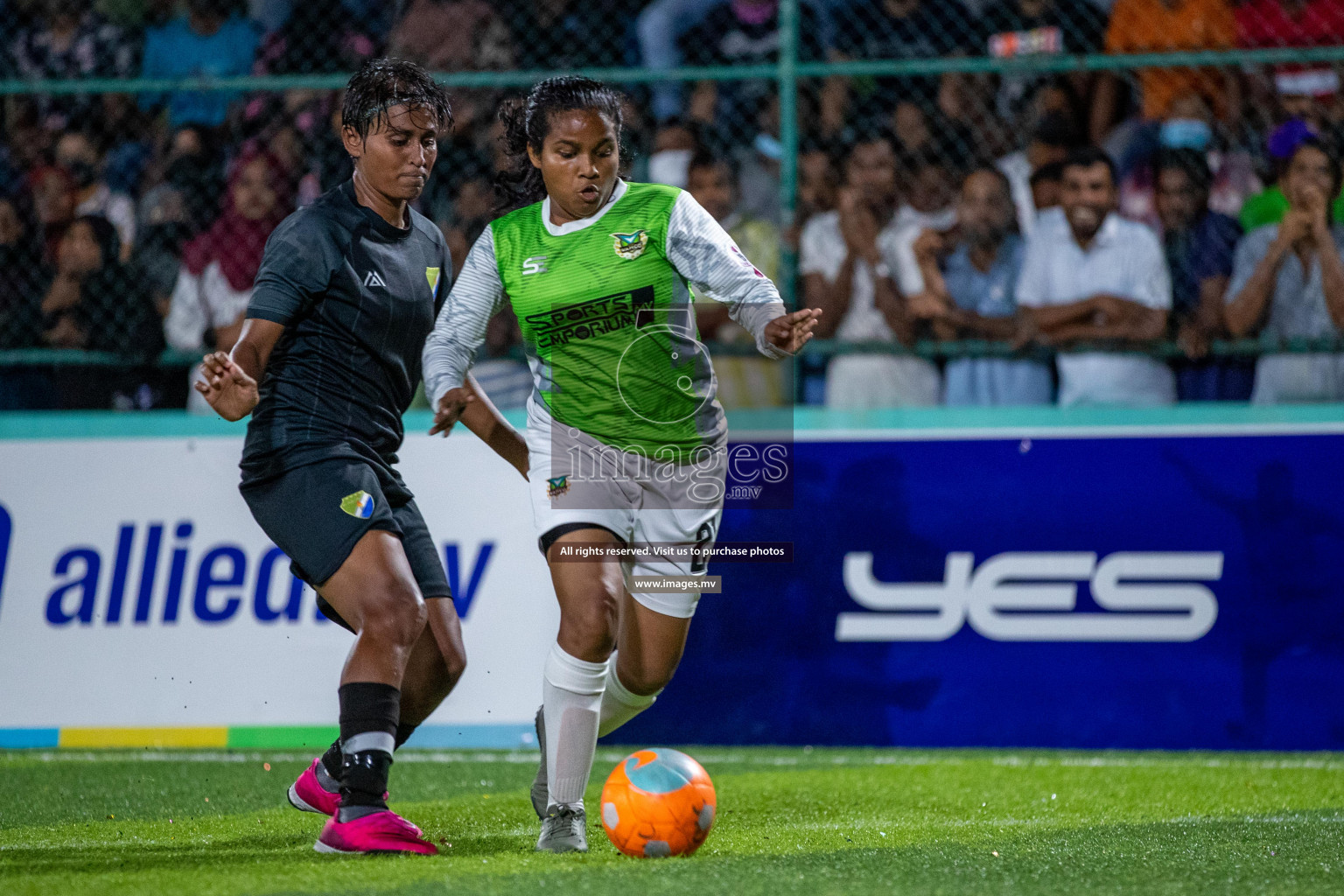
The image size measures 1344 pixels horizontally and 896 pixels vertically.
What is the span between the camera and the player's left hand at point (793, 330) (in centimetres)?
395

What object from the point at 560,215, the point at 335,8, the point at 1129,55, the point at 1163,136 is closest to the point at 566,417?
the point at 560,215

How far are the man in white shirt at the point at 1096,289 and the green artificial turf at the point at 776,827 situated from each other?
5.33 feet

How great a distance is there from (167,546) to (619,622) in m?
3.40

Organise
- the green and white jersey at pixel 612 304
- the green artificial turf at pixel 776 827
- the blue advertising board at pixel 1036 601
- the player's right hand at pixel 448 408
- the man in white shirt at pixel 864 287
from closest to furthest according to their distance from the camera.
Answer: the green artificial turf at pixel 776 827 → the player's right hand at pixel 448 408 → the green and white jersey at pixel 612 304 → the blue advertising board at pixel 1036 601 → the man in white shirt at pixel 864 287

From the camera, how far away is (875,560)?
666 cm

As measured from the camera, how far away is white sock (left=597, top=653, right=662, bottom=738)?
4.54 metres

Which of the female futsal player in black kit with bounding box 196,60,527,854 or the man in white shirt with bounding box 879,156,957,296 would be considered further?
the man in white shirt with bounding box 879,156,957,296

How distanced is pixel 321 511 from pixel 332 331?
0.54 meters

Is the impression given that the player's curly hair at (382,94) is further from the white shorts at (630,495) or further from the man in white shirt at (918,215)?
the man in white shirt at (918,215)

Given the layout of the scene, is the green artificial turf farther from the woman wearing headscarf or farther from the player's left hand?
the woman wearing headscarf

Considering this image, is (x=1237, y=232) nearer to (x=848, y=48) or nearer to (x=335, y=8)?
(x=848, y=48)

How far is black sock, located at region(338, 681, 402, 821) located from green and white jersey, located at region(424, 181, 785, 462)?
867 mm

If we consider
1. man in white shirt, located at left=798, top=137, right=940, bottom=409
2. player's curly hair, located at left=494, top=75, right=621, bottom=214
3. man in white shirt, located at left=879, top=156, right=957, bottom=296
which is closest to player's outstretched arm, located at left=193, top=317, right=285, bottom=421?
player's curly hair, located at left=494, top=75, right=621, bottom=214

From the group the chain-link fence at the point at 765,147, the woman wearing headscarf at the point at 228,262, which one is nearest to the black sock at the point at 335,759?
the chain-link fence at the point at 765,147
